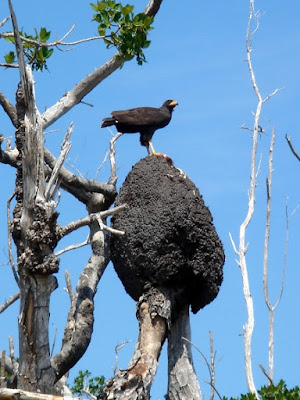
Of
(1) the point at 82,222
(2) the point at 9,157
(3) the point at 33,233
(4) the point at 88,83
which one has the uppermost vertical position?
(4) the point at 88,83

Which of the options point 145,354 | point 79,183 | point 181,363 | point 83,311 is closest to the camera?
point 145,354

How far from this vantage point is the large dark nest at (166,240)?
9.10 meters

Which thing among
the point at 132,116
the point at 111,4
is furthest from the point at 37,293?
the point at 111,4

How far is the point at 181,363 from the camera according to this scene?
945 centimetres

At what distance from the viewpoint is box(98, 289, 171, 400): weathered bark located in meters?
8.53

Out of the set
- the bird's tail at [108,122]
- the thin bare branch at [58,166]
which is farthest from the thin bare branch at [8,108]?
the thin bare branch at [58,166]

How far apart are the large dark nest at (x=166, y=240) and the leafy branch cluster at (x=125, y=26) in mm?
1548

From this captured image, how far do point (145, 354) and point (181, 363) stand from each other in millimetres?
617

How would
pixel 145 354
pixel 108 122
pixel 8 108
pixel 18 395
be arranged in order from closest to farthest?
1. pixel 18 395
2. pixel 145 354
3. pixel 8 108
4. pixel 108 122

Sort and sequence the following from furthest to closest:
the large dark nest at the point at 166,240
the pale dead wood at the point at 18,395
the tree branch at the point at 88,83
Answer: the tree branch at the point at 88,83, the large dark nest at the point at 166,240, the pale dead wood at the point at 18,395

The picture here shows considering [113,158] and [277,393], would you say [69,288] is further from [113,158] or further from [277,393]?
[277,393]

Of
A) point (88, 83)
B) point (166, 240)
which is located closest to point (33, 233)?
point (166, 240)

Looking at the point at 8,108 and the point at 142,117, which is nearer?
the point at 8,108

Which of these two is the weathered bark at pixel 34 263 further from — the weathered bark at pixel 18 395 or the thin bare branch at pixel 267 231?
the thin bare branch at pixel 267 231
